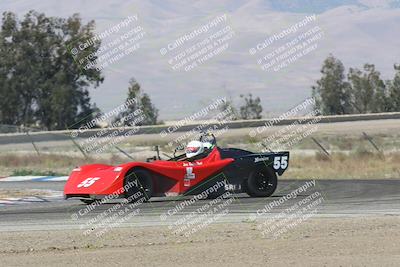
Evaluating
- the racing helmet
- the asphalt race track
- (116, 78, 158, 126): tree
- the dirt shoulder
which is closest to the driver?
the racing helmet

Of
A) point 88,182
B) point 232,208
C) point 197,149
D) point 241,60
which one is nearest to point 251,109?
point 197,149

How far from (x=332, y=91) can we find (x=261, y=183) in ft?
194

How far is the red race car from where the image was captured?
16328 millimetres

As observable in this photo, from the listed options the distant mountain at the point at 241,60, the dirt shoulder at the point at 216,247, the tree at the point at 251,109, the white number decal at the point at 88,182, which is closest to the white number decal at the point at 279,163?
the white number decal at the point at 88,182

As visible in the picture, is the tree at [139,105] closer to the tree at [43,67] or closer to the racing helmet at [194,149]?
the tree at [43,67]

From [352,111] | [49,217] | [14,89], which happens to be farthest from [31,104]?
[49,217]

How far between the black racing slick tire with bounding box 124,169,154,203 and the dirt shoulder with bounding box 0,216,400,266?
11.5 feet

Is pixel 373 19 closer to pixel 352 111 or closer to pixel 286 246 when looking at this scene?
pixel 352 111

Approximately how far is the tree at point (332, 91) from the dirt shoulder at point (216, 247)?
63.2 metres

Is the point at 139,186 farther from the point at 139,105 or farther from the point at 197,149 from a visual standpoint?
the point at 139,105

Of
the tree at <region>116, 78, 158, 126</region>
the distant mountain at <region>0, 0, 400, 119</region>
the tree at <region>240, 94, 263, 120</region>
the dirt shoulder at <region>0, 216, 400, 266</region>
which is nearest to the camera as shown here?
the dirt shoulder at <region>0, 216, 400, 266</region>

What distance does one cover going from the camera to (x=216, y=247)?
421 inches

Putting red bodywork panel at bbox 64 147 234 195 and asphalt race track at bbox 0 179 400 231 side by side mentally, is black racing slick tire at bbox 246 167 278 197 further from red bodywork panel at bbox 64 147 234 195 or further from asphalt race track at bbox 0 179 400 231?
red bodywork panel at bbox 64 147 234 195

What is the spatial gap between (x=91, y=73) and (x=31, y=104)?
16.8ft
